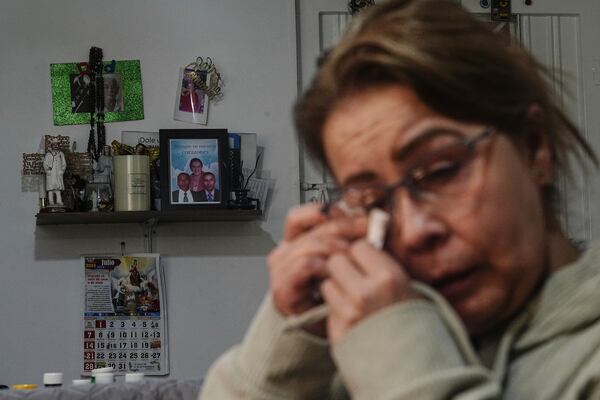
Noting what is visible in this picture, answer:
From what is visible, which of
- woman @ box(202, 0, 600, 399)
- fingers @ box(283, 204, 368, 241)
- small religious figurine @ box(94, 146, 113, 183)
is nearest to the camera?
A: woman @ box(202, 0, 600, 399)

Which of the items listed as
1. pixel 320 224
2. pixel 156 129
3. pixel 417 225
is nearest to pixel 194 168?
pixel 156 129

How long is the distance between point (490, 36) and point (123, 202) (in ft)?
9.46

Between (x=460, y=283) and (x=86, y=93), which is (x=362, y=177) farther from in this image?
(x=86, y=93)

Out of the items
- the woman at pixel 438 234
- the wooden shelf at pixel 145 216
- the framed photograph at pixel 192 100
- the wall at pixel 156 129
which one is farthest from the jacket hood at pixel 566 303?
the framed photograph at pixel 192 100

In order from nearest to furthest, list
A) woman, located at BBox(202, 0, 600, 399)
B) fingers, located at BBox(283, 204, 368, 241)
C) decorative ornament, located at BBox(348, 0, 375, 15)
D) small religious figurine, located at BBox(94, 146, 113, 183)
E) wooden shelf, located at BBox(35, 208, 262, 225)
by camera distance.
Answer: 1. woman, located at BBox(202, 0, 600, 399)
2. fingers, located at BBox(283, 204, 368, 241)
3. wooden shelf, located at BBox(35, 208, 262, 225)
4. small religious figurine, located at BBox(94, 146, 113, 183)
5. decorative ornament, located at BBox(348, 0, 375, 15)

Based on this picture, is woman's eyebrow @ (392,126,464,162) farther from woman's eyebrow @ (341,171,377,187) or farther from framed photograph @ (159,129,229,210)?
framed photograph @ (159,129,229,210)

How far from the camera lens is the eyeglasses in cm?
74

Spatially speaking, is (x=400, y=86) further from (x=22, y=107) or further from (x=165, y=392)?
(x=22, y=107)

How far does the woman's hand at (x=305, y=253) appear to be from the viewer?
781 mm

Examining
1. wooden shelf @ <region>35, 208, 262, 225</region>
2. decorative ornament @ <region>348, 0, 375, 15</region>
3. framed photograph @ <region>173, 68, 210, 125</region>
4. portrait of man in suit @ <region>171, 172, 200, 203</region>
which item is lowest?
wooden shelf @ <region>35, 208, 262, 225</region>

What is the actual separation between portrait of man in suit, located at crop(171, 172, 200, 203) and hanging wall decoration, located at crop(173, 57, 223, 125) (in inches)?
10.0

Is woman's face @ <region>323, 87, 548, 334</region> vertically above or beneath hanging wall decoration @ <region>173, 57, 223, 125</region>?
beneath

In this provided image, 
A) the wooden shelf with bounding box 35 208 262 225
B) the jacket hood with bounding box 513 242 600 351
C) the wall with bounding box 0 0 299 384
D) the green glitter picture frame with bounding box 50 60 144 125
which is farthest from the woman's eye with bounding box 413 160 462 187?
the green glitter picture frame with bounding box 50 60 144 125

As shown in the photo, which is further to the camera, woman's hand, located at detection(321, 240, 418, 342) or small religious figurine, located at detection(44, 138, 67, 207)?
small religious figurine, located at detection(44, 138, 67, 207)
